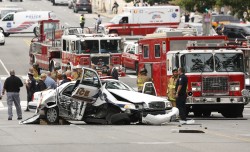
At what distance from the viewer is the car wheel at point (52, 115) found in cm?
2717

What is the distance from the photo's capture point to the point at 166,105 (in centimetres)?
2678

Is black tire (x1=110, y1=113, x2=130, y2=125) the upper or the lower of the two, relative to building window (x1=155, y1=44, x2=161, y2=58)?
lower

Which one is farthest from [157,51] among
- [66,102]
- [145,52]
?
[66,102]

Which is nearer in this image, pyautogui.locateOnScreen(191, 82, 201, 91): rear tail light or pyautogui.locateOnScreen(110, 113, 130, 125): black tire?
pyautogui.locateOnScreen(110, 113, 130, 125): black tire

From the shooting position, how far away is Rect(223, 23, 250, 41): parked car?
65.0 metres

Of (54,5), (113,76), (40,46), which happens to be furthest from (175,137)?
(54,5)

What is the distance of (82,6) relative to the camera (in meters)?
104

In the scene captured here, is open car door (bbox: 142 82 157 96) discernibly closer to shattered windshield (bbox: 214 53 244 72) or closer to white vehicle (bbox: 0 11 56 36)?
shattered windshield (bbox: 214 53 244 72)

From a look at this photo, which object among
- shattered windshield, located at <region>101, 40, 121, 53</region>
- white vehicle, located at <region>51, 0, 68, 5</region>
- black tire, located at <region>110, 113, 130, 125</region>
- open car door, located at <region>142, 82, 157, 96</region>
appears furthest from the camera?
white vehicle, located at <region>51, 0, 68, 5</region>

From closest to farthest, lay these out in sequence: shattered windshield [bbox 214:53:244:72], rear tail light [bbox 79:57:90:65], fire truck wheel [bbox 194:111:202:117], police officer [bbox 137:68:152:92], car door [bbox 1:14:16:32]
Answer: shattered windshield [bbox 214:53:244:72] < police officer [bbox 137:68:152:92] < fire truck wheel [bbox 194:111:202:117] < rear tail light [bbox 79:57:90:65] < car door [bbox 1:14:16:32]

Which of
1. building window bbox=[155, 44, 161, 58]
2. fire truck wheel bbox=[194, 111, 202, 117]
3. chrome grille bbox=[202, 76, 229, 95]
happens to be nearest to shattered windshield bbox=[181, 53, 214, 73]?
chrome grille bbox=[202, 76, 229, 95]

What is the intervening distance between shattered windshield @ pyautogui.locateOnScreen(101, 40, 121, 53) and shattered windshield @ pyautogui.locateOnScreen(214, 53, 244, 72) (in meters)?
15.5

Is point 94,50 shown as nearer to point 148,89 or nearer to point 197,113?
point 197,113

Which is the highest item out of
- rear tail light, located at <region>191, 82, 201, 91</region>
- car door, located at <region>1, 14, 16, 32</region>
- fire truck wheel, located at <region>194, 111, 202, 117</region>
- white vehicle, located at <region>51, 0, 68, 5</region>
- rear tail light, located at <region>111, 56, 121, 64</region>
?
rear tail light, located at <region>191, 82, 201, 91</region>
